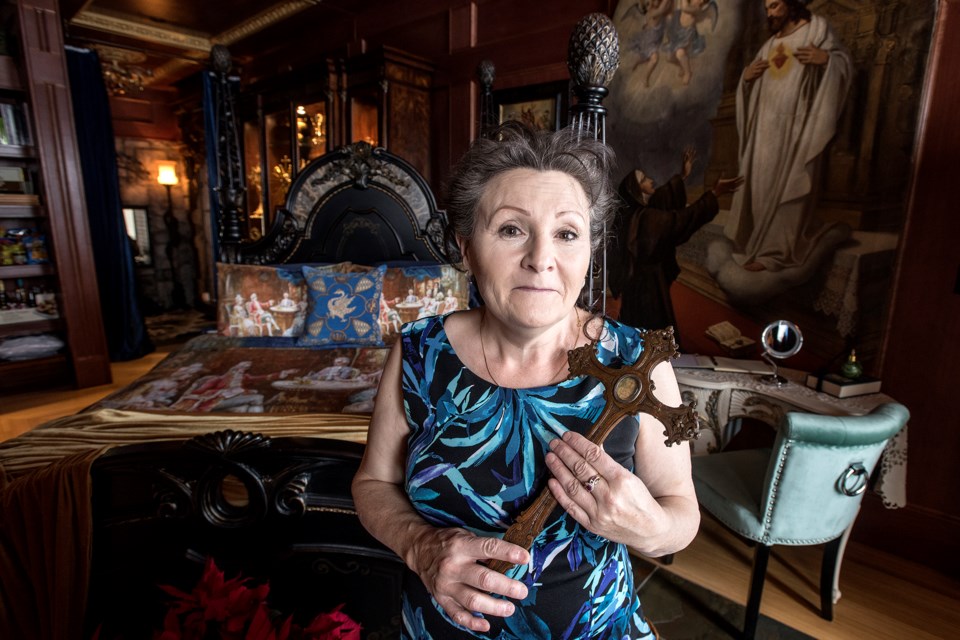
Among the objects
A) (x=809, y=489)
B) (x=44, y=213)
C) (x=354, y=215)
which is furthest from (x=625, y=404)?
(x=44, y=213)

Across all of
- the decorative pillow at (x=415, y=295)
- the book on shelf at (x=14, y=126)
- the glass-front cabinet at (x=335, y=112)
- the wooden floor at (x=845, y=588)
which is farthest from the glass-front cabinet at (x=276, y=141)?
the wooden floor at (x=845, y=588)

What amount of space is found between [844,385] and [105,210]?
6441mm

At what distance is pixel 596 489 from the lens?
79cm

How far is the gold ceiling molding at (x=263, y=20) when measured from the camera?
507 cm

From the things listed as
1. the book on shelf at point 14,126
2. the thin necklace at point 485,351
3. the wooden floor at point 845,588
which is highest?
the book on shelf at point 14,126

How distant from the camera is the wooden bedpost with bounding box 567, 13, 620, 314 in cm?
137

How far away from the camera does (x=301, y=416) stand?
6.14 feet

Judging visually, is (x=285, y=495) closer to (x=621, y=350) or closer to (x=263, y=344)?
(x=621, y=350)

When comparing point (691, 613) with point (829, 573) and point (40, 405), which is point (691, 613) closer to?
point (829, 573)

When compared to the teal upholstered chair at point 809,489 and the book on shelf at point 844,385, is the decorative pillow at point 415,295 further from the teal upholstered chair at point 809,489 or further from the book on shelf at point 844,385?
the book on shelf at point 844,385

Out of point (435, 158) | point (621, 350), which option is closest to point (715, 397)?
point (621, 350)

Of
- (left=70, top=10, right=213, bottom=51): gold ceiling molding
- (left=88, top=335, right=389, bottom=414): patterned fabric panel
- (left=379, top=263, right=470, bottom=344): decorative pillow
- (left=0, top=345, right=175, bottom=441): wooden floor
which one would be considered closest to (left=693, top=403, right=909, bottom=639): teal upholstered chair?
(left=88, top=335, right=389, bottom=414): patterned fabric panel

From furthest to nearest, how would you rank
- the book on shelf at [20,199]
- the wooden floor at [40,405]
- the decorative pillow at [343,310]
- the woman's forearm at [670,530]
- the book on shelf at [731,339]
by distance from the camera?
1. the book on shelf at [20,199]
2. the wooden floor at [40,405]
3. the decorative pillow at [343,310]
4. the book on shelf at [731,339]
5. the woman's forearm at [670,530]

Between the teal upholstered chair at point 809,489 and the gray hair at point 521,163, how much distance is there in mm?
1220
